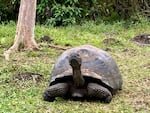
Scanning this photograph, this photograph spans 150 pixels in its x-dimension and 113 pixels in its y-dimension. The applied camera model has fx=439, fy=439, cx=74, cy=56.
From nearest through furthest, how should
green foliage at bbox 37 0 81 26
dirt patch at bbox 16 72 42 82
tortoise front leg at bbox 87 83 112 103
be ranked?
tortoise front leg at bbox 87 83 112 103, dirt patch at bbox 16 72 42 82, green foliage at bbox 37 0 81 26

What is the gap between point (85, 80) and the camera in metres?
4.99

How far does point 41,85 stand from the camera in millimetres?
5707

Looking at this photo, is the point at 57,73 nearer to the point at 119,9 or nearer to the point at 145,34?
the point at 145,34

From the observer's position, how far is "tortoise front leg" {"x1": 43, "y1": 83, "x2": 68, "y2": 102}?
4953 millimetres

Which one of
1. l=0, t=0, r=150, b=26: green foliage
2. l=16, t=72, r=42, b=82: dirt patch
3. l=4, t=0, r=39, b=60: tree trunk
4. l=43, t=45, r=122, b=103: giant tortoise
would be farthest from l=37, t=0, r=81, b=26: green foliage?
l=43, t=45, r=122, b=103: giant tortoise

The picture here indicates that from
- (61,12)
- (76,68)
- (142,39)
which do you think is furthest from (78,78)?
(61,12)

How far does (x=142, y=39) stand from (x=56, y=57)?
3075 millimetres

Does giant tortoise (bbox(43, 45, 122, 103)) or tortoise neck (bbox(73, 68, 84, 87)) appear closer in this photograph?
tortoise neck (bbox(73, 68, 84, 87))

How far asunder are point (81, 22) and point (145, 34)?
2585 millimetres

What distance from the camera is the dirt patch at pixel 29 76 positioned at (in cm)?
597

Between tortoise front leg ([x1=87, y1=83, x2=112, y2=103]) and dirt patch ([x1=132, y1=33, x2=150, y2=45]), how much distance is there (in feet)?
17.2

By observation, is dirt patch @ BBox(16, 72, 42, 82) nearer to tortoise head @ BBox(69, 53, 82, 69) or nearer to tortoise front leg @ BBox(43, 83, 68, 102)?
tortoise front leg @ BBox(43, 83, 68, 102)

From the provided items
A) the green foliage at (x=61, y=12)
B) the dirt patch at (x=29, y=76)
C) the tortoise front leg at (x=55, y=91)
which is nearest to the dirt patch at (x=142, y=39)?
the green foliage at (x=61, y=12)

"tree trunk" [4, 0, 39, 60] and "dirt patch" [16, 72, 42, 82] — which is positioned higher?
"tree trunk" [4, 0, 39, 60]
